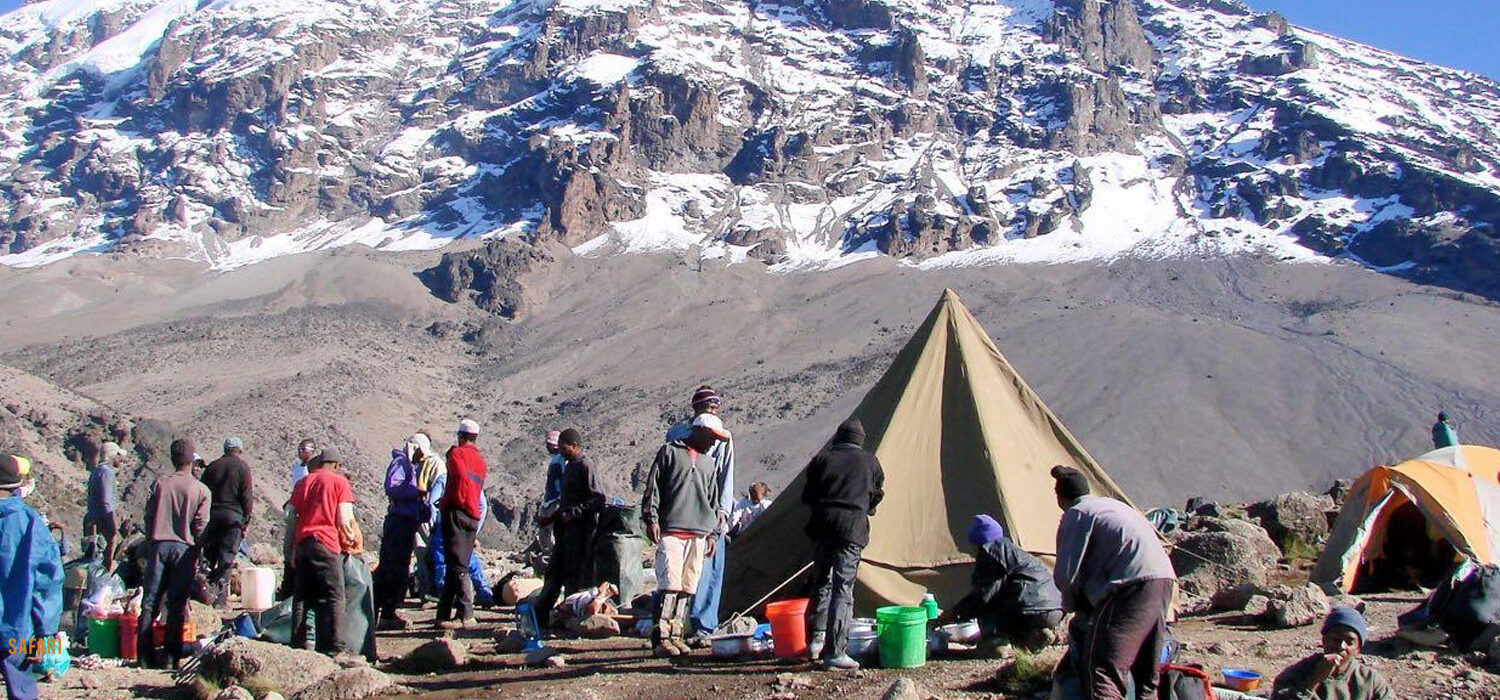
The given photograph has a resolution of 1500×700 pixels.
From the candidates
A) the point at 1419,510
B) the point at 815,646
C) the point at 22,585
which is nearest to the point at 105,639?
the point at 22,585

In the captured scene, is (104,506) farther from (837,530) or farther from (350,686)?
(837,530)

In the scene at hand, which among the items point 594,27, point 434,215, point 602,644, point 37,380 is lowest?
point 602,644

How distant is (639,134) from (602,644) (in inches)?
5191

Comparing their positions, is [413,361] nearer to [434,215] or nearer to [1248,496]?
[434,215]

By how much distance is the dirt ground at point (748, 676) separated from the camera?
21.7 feet

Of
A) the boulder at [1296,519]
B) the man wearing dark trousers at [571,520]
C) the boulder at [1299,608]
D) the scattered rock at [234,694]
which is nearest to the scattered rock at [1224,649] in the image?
the boulder at [1299,608]

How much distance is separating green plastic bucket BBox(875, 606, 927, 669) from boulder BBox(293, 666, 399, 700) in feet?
9.04

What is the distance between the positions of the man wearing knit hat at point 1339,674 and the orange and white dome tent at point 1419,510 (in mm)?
5961

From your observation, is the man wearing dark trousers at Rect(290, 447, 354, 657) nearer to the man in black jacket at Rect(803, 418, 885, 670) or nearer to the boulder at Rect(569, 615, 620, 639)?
the boulder at Rect(569, 615, 620, 639)

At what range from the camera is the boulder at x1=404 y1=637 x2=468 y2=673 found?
7.56 metres

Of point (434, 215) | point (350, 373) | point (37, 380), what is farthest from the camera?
point (434, 215)

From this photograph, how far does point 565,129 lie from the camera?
14000cm

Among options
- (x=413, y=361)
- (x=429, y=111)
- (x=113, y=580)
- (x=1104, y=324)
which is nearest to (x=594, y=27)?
(x=429, y=111)

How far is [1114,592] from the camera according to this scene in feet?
17.3
